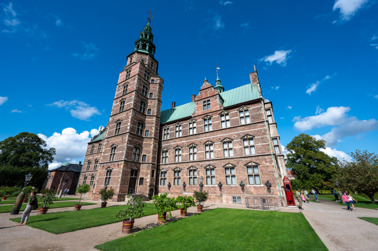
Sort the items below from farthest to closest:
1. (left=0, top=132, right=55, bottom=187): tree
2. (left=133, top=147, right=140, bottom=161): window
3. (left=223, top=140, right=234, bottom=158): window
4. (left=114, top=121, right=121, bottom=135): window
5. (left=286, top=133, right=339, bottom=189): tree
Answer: (left=0, top=132, right=55, bottom=187): tree < (left=286, top=133, right=339, bottom=189): tree < (left=114, top=121, right=121, bottom=135): window < (left=133, top=147, right=140, bottom=161): window < (left=223, top=140, right=234, bottom=158): window

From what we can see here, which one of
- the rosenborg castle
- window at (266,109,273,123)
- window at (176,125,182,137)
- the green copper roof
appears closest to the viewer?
the rosenborg castle

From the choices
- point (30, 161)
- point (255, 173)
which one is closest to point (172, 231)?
point (255, 173)

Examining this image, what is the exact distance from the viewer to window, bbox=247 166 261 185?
17.0 meters

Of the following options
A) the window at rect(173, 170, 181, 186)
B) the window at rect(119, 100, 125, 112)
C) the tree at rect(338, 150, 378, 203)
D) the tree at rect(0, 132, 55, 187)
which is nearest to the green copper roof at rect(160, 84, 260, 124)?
the window at rect(119, 100, 125, 112)

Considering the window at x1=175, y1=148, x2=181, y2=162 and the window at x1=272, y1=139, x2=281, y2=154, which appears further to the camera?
the window at x1=175, y1=148, x2=181, y2=162

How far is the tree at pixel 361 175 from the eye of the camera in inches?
687

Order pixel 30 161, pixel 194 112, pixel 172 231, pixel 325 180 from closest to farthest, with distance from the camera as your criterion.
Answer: pixel 172 231 < pixel 194 112 < pixel 325 180 < pixel 30 161

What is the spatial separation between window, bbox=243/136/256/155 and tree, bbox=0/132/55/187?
158 feet

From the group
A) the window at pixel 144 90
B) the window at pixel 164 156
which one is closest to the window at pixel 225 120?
the window at pixel 164 156

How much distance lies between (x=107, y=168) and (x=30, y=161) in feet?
99.3

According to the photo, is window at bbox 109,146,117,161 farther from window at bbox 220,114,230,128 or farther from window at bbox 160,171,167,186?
window at bbox 220,114,230,128

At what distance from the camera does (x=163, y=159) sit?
2516 cm

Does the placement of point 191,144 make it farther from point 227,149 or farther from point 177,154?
point 227,149

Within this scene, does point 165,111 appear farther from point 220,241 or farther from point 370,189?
point 370,189
